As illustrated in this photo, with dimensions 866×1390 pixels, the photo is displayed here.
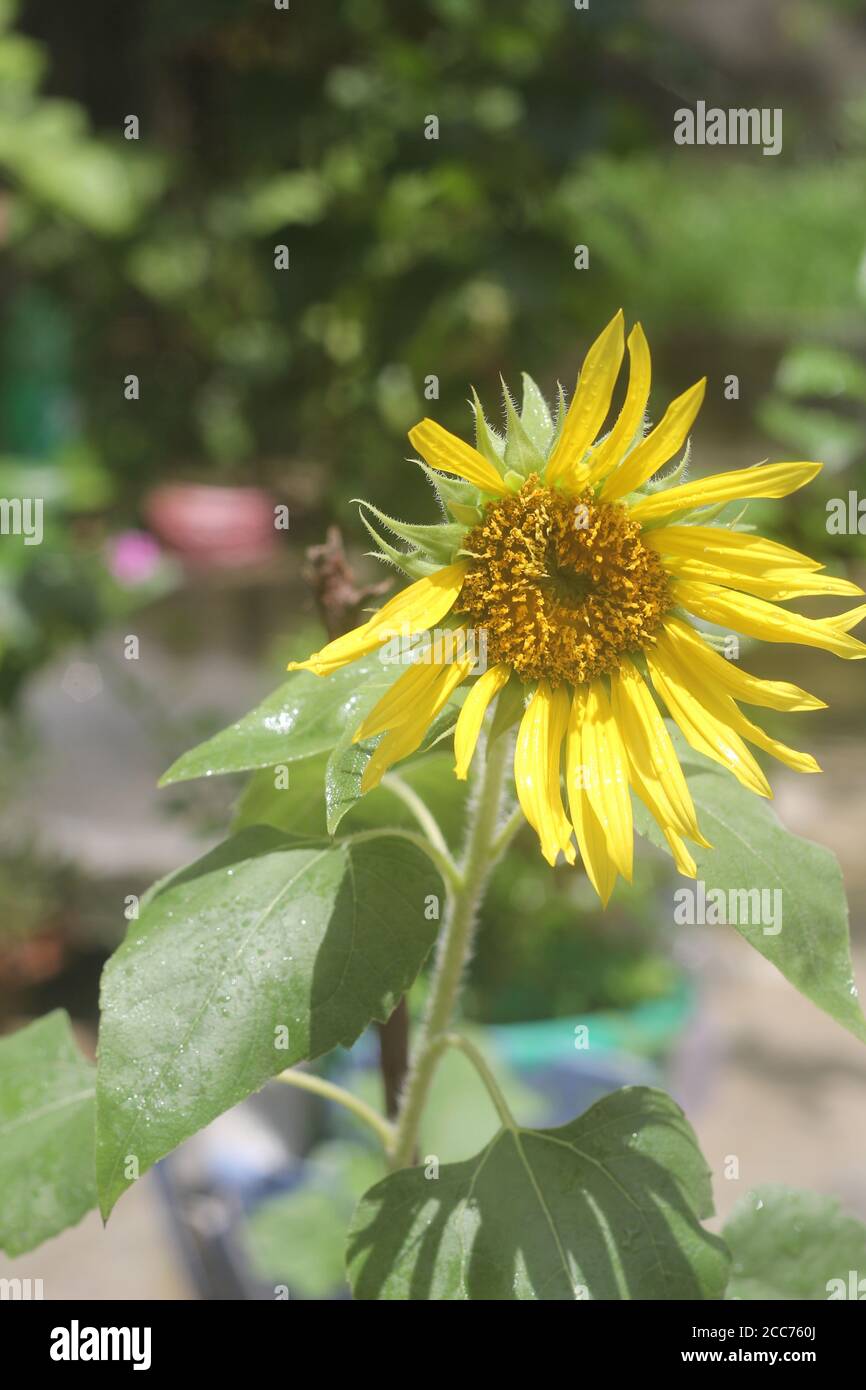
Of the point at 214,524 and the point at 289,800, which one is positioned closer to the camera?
the point at 289,800

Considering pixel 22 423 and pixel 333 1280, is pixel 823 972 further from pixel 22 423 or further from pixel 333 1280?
pixel 22 423

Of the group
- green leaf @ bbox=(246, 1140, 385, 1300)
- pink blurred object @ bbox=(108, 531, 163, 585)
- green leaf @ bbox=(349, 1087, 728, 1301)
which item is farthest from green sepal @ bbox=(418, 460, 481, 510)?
pink blurred object @ bbox=(108, 531, 163, 585)

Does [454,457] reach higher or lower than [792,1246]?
higher

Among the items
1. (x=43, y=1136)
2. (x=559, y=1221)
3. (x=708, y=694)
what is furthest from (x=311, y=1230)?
(x=708, y=694)

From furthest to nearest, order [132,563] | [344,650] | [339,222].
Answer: [339,222] < [132,563] < [344,650]

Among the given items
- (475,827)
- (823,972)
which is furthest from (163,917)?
(823,972)

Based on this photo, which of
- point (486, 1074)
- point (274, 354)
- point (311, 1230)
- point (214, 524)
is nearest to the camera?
point (486, 1074)

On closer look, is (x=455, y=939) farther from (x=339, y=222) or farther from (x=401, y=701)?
(x=339, y=222)

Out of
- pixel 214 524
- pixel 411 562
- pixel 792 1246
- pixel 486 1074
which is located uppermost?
pixel 214 524
